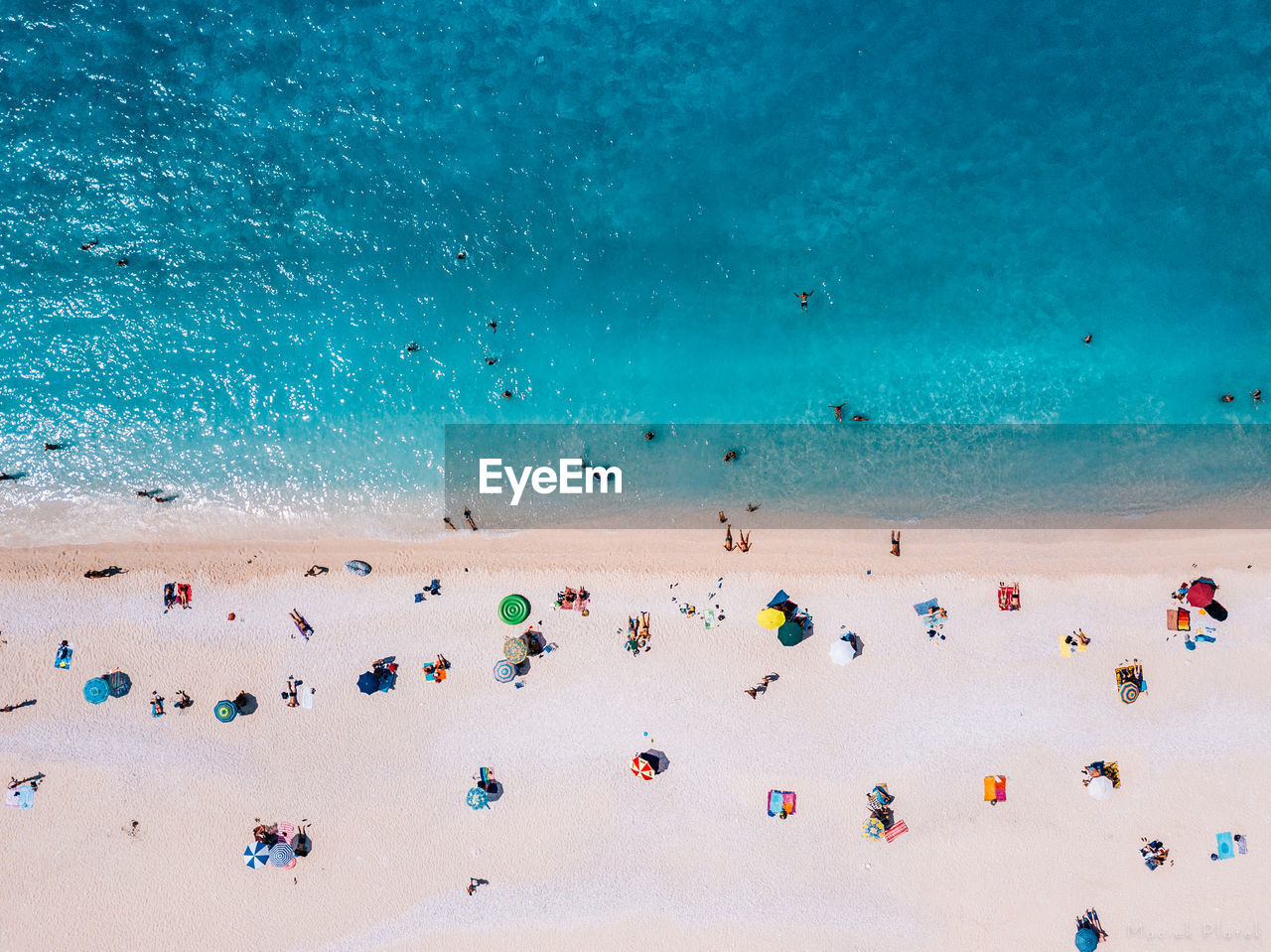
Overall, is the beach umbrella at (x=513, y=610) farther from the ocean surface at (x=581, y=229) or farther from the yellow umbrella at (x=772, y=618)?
the yellow umbrella at (x=772, y=618)

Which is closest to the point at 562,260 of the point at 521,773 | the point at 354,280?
the point at 354,280

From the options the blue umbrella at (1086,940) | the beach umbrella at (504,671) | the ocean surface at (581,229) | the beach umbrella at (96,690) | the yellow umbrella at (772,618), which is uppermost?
the ocean surface at (581,229)

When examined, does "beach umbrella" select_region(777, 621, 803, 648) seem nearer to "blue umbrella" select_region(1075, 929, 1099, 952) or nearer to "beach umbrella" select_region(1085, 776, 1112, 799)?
"beach umbrella" select_region(1085, 776, 1112, 799)

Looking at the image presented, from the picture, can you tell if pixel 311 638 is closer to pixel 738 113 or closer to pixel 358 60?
pixel 358 60

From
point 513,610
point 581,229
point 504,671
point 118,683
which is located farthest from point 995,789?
point 118,683

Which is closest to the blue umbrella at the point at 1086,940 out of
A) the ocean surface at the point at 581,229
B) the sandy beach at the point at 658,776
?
the sandy beach at the point at 658,776

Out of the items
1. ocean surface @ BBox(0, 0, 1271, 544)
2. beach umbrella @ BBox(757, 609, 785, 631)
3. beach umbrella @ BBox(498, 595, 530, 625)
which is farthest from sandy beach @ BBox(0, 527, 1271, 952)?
ocean surface @ BBox(0, 0, 1271, 544)
